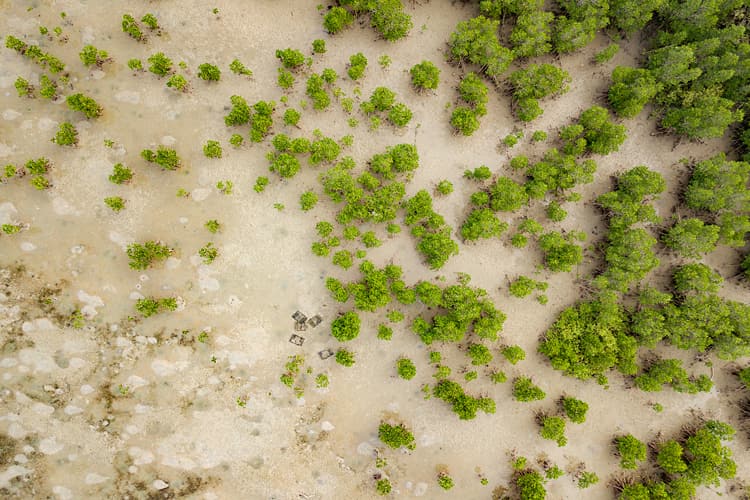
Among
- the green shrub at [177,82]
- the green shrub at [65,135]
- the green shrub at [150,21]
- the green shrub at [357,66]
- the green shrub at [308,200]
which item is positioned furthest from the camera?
the green shrub at [357,66]

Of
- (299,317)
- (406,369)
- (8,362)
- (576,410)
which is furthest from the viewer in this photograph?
(299,317)

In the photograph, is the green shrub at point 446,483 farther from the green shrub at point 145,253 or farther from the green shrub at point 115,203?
the green shrub at point 115,203

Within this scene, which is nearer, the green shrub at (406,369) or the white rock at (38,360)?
the white rock at (38,360)

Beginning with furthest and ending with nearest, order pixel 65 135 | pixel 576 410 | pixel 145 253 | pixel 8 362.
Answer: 1. pixel 576 410
2. pixel 8 362
3. pixel 145 253
4. pixel 65 135

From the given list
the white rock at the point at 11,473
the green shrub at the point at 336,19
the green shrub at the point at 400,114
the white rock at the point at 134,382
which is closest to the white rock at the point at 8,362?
the white rock at the point at 11,473

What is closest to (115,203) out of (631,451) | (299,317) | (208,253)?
(208,253)

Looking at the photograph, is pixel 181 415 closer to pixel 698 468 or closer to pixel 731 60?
pixel 698 468

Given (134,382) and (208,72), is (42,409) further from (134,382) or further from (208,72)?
(208,72)

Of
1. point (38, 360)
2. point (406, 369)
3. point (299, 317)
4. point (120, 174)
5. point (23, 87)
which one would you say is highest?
point (23, 87)
